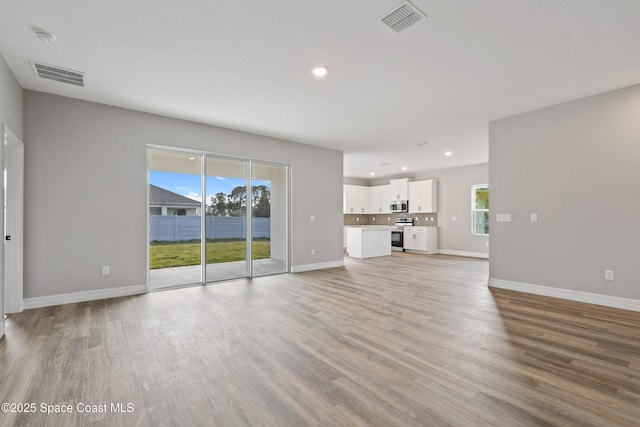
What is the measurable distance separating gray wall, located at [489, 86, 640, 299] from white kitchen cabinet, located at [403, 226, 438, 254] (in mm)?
4795

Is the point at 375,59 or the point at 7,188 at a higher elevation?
the point at 375,59

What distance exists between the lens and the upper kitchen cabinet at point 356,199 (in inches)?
436

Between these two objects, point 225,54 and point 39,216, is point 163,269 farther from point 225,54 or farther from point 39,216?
point 225,54

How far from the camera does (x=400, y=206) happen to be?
35.2 feet

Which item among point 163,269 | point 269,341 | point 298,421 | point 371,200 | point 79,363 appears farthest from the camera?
point 371,200

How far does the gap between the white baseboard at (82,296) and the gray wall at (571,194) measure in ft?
19.2

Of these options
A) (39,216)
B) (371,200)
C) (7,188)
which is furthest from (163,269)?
(371,200)

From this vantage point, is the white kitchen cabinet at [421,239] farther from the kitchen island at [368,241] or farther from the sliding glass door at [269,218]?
the sliding glass door at [269,218]

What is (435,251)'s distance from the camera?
10.0 meters

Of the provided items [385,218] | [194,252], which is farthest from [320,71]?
[385,218]

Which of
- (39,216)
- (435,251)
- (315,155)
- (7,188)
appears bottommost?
(435,251)

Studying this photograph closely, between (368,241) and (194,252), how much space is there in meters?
5.12

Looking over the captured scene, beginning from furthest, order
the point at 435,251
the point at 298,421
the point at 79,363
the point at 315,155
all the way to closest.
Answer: the point at 435,251 < the point at 315,155 < the point at 79,363 < the point at 298,421

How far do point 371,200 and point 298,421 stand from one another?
10.4 m
